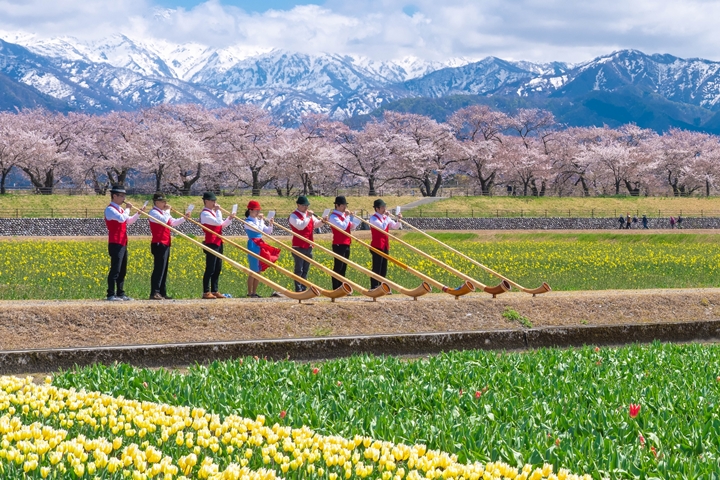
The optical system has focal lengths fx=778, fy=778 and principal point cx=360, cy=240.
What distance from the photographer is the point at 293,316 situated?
35.6 feet

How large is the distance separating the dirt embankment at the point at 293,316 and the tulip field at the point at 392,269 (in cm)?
337

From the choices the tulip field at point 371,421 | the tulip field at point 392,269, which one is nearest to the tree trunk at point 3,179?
the tulip field at point 392,269

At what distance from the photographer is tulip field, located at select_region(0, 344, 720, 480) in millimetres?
4738

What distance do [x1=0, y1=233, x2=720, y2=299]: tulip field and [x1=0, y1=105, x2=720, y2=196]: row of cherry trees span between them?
3966 cm

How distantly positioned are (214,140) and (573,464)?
7313 cm

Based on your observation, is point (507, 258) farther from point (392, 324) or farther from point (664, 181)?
point (664, 181)

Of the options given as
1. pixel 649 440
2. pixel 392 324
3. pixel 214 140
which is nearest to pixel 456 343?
pixel 392 324

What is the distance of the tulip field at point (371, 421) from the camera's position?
474 centimetres

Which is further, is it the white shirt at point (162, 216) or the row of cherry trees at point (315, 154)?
Answer: the row of cherry trees at point (315, 154)

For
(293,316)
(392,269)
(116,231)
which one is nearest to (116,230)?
(116,231)

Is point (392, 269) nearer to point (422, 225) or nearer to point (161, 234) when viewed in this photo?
point (161, 234)

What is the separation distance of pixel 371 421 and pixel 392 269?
1480cm

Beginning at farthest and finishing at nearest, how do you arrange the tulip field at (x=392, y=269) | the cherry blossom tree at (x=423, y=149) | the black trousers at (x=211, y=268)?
the cherry blossom tree at (x=423, y=149), the tulip field at (x=392, y=269), the black trousers at (x=211, y=268)

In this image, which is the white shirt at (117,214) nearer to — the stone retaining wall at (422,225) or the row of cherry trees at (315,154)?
the stone retaining wall at (422,225)
